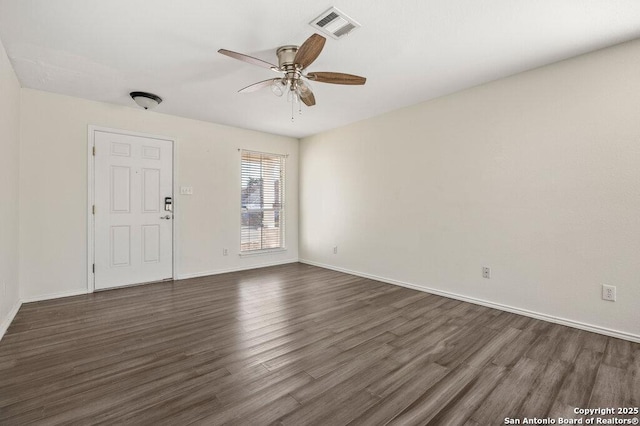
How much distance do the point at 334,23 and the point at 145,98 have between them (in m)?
2.53

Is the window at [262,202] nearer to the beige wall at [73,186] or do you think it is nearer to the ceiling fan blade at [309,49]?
the beige wall at [73,186]

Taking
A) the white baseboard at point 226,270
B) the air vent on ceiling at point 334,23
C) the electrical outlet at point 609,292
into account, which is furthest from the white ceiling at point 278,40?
the white baseboard at point 226,270

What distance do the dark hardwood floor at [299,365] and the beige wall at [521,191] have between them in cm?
44

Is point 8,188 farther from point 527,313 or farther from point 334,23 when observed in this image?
point 527,313

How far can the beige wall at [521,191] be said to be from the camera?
2455mm

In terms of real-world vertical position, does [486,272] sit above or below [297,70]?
below

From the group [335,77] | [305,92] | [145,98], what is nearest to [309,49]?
[335,77]

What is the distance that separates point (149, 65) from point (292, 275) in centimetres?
332

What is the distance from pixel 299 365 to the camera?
2025mm

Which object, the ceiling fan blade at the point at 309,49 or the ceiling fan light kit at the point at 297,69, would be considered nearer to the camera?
the ceiling fan blade at the point at 309,49

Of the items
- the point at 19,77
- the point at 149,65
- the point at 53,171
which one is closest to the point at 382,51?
the point at 149,65

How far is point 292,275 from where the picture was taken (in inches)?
185

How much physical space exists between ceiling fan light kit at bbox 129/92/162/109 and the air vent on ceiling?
238 centimetres

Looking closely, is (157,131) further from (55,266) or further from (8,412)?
(8,412)
